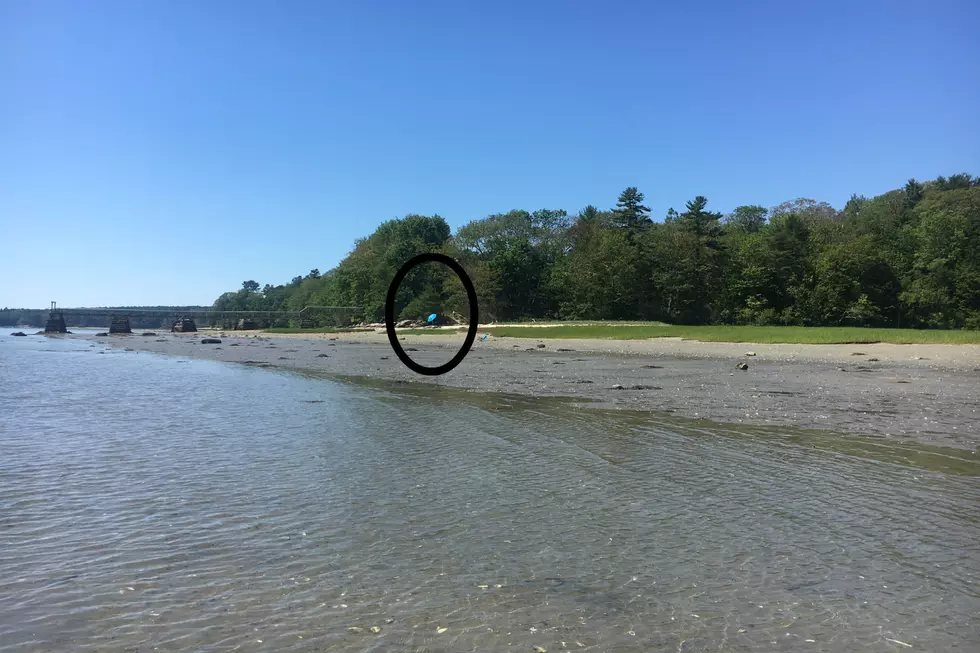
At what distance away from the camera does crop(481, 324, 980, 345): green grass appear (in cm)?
3932

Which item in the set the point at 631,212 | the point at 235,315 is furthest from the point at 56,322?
the point at 631,212

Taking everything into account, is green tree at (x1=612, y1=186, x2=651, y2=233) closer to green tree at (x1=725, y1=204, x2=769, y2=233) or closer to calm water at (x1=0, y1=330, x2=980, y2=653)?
green tree at (x1=725, y1=204, x2=769, y2=233)

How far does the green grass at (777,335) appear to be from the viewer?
39.3 meters

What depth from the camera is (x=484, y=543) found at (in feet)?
25.6

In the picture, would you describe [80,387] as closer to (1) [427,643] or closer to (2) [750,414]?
(2) [750,414]

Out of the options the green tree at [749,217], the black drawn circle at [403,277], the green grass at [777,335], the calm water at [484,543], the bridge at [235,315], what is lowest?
the calm water at [484,543]

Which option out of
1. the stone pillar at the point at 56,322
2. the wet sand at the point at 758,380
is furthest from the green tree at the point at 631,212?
the stone pillar at the point at 56,322

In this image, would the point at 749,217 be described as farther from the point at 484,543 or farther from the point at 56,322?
the point at 56,322

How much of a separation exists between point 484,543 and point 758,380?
19668 millimetres

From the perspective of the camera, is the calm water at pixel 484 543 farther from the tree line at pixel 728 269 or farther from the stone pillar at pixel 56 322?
the stone pillar at pixel 56 322

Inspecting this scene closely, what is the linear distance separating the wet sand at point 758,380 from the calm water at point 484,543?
330 centimetres

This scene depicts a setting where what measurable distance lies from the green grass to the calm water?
30.7 meters

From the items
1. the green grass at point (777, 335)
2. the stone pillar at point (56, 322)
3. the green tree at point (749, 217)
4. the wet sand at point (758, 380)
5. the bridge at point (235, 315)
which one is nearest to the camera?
the wet sand at point (758, 380)

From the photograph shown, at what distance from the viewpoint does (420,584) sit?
6.59 metres
